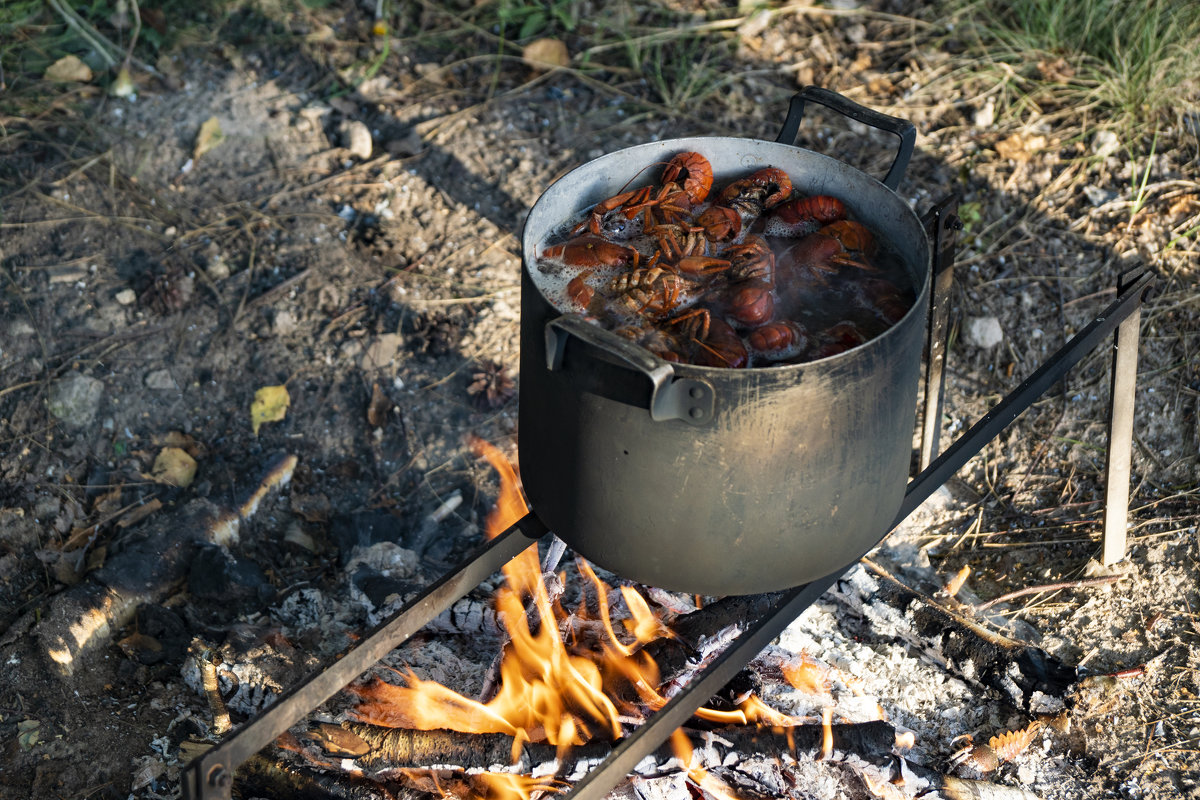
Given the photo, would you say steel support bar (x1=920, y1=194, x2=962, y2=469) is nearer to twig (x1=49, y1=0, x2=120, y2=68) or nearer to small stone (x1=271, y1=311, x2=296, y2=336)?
small stone (x1=271, y1=311, x2=296, y2=336)

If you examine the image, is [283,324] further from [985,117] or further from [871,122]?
[985,117]

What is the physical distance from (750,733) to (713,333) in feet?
3.48

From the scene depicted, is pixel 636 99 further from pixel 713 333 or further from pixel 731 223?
pixel 713 333

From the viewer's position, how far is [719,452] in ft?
6.07

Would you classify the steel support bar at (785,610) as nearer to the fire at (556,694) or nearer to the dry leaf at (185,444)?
the fire at (556,694)

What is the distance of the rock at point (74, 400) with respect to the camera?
11.6 feet

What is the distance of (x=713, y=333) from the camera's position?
2.01m

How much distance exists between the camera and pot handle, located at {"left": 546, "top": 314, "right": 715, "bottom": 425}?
5.65 ft

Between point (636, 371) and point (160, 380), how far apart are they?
7.98 feet

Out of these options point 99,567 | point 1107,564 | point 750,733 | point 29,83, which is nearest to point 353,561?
point 99,567

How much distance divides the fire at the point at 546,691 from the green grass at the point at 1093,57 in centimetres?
301

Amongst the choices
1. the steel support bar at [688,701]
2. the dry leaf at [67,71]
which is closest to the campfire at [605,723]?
the steel support bar at [688,701]

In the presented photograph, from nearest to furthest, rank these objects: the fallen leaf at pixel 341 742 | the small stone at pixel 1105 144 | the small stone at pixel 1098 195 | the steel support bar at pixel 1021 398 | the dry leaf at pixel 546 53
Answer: the fallen leaf at pixel 341 742
the steel support bar at pixel 1021 398
the small stone at pixel 1098 195
the small stone at pixel 1105 144
the dry leaf at pixel 546 53

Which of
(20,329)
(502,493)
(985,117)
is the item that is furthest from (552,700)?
(985,117)
